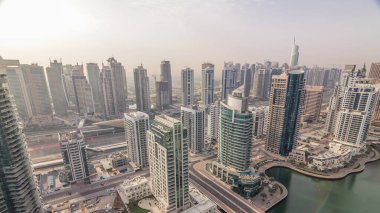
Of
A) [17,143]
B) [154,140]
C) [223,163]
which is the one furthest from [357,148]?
[17,143]

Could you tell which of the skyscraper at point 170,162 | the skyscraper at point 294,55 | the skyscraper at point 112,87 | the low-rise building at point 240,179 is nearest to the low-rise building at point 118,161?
the skyscraper at point 170,162

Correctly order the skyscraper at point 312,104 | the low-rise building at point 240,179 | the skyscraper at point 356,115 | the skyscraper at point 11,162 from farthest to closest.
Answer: the skyscraper at point 312,104, the skyscraper at point 356,115, the low-rise building at point 240,179, the skyscraper at point 11,162

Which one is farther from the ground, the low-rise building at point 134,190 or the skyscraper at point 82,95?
the skyscraper at point 82,95

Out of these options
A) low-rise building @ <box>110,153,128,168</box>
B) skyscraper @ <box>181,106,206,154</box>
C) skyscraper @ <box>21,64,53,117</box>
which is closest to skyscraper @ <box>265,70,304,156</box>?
skyscraper @ <box>181,106,206,154</box>

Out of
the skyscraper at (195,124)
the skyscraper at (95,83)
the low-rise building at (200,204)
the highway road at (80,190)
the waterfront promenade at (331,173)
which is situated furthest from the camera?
the skyscraper at (95,83)

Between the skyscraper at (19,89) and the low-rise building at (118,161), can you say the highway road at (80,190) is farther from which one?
the skyscraper at (19,89)

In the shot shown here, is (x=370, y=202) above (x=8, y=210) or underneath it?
underneath

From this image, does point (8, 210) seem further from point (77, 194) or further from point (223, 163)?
point (223, 163)
